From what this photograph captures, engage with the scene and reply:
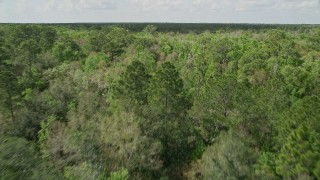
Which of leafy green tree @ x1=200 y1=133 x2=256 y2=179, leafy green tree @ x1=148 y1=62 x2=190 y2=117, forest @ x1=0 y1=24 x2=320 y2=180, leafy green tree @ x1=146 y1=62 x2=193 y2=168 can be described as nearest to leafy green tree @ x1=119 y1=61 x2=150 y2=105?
forest @ x1=0 y1=24 x2=320 y2=180

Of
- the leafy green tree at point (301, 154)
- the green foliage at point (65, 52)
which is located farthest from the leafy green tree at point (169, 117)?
the green foliage at point (65, 52)

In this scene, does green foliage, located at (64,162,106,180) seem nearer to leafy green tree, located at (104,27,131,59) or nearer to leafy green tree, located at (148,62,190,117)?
leafy green tree, located at (148,62,190,117)

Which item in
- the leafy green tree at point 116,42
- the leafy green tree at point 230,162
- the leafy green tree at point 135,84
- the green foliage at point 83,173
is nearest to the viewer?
the green foliage at point 83,173

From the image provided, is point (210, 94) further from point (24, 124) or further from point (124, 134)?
point (24, 124)

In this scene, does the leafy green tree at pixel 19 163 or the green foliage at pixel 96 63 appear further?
the green foliage at pixel 96 63

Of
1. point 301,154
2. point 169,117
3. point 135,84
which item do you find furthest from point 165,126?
point 301,154

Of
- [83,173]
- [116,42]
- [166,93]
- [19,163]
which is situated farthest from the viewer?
[116,42]

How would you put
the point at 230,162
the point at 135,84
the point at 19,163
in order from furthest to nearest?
1. the point at 135,84
2. the point at 230,162
3. the point at 19,163

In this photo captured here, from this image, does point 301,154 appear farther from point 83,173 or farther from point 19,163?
point 19,163

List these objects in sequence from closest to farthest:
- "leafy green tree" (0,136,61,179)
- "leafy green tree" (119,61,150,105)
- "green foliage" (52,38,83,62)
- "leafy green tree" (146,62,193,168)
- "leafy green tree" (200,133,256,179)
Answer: "leafy green tree" (0,136,61,179) < "leafy green tree" (200,133,256,179) < "leafy green tree" (146,62,193,168) < "leafy green tree" (119,61,150,105) < "green foliage" (52,38,83,62)

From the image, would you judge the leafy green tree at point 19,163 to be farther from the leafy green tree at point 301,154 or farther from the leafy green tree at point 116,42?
the leafy green tree at point 116,42

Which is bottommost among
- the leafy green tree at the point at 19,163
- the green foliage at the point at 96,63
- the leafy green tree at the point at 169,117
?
the green foliage at the point at 96,63

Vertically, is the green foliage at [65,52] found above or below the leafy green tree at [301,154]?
below
